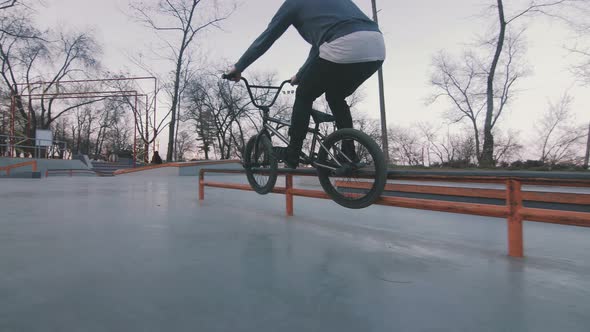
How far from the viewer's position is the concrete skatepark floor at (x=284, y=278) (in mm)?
1357

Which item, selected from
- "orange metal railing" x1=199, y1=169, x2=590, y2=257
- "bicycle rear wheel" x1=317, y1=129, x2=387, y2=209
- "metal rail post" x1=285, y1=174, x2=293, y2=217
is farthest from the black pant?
"metal rail post" x1=285, y1=174, x2=293, y2=217

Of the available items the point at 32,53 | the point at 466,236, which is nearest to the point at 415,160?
the point at 32,53

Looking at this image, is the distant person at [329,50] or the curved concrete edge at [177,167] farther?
the curved concrete edge at [177,167]

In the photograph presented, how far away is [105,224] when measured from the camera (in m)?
3.47

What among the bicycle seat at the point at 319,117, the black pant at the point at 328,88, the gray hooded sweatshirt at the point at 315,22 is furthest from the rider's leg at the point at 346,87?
the gray hooded sweatshirt at the point at 315,22

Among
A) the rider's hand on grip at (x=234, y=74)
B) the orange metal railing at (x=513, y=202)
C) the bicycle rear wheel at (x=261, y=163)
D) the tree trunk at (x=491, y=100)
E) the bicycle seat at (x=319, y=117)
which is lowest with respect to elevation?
the orange metal railing at (x=513, y=202)

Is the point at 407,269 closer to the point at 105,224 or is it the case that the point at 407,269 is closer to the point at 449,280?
the point at 449,280

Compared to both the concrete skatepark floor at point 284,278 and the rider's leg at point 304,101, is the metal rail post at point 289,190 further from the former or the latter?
the rider's leg at point 304,101

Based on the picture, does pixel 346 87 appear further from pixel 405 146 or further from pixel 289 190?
pixel 405 146

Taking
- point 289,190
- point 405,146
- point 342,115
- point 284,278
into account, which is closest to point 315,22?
point 342,115

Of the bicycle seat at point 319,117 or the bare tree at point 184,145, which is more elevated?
the bare tree at point 184,145

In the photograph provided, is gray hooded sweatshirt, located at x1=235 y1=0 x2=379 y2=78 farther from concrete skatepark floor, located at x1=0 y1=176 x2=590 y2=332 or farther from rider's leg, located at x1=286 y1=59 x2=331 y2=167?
concrete skatepark floor, located at x1=0 y1=176 x2=590 y2=332

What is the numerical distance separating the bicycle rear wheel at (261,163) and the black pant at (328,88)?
1.80 feet

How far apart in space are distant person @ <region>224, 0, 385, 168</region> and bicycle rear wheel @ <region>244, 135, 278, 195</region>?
60 cm
